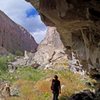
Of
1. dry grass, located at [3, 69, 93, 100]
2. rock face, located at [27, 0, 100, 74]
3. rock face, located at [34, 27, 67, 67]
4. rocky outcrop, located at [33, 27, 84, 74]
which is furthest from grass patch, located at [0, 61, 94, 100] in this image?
rock face, located at [27, 0, 100, 74]

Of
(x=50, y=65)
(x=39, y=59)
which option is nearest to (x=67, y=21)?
(x=50, y=65)

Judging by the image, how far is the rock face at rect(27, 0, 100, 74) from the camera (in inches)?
793

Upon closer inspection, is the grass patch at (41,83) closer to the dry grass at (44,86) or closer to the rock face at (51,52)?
the dry grass at (44,86)

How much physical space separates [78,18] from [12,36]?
106685mm

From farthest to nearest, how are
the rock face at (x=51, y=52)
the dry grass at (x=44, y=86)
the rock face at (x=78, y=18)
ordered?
the rock face at (x=51, y=52), the dry grass at (x=44, y=86), the rock face at (x=78, y=18)

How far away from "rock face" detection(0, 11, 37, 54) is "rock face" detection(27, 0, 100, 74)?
86594mm

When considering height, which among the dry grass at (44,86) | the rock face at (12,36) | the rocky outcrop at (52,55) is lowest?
the dry grass at (44,86)

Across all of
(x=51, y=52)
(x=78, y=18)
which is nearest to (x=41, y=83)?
(x=51, y=52)

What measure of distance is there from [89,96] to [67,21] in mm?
9443

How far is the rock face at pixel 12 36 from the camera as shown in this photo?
4626 inches

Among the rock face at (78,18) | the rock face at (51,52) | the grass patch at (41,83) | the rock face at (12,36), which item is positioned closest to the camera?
the rock face at (78,18)

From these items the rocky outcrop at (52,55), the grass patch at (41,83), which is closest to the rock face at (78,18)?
the grass patch at (41,83)

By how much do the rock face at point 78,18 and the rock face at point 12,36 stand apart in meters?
86.6

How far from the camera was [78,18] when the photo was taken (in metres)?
20.8
